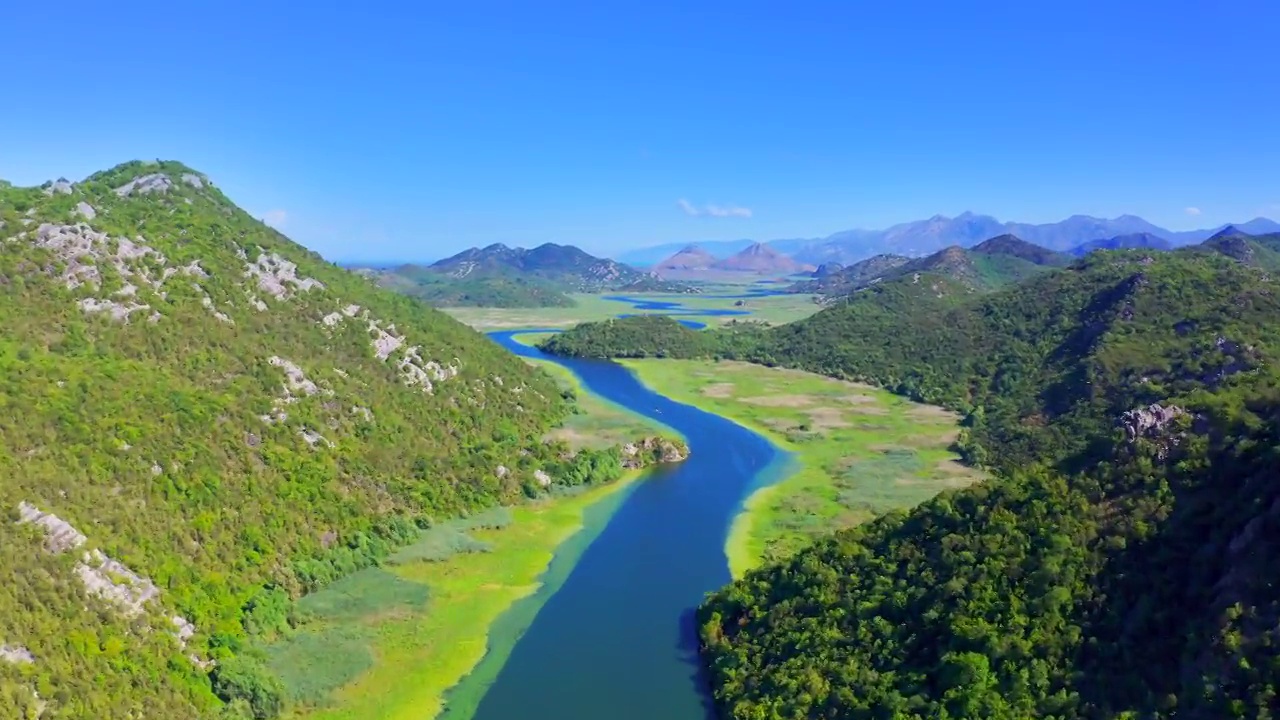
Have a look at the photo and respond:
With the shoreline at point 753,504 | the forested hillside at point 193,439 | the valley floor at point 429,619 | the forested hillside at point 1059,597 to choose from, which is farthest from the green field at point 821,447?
the forested hillside at point 193,439

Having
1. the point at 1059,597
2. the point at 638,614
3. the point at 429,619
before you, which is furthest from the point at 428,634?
the point at 1059,597

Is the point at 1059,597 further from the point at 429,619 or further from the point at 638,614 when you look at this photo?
the point at 429,619

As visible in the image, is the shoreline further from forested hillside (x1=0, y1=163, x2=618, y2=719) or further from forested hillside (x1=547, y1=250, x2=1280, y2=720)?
forested hillside (x1=0, y1=163, x2=618, y2=719)

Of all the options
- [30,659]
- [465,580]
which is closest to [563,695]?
[465,580]

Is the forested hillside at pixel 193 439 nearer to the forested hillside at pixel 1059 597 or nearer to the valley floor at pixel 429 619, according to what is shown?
the valley floor at pixel 429 619

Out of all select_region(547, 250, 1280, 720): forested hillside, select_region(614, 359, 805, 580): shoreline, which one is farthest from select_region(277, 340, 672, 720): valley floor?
select_region(547, 250, 1280, 720): forested hillside

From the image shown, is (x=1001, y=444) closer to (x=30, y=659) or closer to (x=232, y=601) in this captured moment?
(x=232, y=601)
